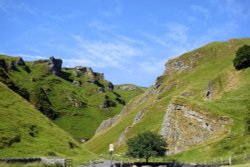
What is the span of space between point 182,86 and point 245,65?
150 ft

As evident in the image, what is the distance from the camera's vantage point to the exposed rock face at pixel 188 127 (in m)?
83.4

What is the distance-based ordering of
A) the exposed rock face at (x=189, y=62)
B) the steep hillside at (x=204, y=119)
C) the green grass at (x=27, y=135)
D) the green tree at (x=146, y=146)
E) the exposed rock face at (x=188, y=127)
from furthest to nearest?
the exposed rock face at (x=189, y=62)
the exposed rock face at (x=188, y=127)
the green grass at (x=27, y=135)
the steep hillside at (x=204, y=119)
the green tree at (x=146, y=146)

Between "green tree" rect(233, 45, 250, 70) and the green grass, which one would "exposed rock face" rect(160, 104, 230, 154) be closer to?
the green grass

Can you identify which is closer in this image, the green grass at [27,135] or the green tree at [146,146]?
the green tree at [146,146]

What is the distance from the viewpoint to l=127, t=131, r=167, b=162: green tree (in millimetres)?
64812

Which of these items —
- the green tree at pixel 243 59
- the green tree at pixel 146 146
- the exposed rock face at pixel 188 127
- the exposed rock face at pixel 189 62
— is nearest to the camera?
the green tree at pixel 146 146

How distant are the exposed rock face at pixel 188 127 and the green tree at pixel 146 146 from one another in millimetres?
19487

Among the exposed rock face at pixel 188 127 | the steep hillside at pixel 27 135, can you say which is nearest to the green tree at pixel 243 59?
the exposed rock face at pixel 188 127

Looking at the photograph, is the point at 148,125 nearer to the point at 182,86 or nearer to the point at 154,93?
the point at 182,86

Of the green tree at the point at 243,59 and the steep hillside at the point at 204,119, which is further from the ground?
the green tree at the point at 243,59

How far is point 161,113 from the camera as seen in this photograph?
140625mm

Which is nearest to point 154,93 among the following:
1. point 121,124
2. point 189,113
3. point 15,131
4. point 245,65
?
point 121,124

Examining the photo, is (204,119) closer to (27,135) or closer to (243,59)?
(27,135)

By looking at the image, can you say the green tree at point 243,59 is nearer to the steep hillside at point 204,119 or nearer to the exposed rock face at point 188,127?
the steep hillside at point 204,119
